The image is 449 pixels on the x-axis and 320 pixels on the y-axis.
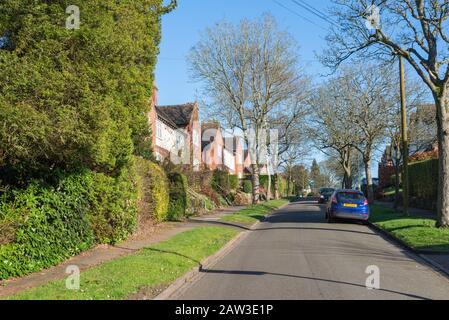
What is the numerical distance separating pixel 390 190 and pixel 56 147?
43.0 meters

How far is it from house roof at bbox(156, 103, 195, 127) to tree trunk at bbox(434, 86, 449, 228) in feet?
105

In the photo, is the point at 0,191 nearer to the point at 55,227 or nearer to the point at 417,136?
the point at 55,227

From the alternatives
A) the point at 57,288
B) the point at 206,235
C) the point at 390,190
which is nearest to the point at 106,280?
the point at 57,288

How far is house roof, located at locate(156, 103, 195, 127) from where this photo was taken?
49253 mm

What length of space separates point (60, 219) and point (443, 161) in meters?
13.3

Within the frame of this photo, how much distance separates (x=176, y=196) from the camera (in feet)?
78.9

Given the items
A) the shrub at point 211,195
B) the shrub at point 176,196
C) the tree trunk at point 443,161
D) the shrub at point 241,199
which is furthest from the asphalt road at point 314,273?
the shrub at point 241,199

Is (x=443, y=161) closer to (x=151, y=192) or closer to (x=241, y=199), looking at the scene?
(x=151, y=192)

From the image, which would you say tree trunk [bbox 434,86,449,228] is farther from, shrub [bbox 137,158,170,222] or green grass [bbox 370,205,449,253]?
shrub [bbox 137,158,170,222]

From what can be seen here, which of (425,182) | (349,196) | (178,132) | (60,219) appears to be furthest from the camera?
(178,132)

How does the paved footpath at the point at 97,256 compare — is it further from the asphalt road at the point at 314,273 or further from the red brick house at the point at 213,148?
the red brick house at the point at 213,148

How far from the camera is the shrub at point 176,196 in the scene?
23.7m

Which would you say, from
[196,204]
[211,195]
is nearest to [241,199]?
[211,195]

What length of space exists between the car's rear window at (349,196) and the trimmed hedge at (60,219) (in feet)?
36.6
